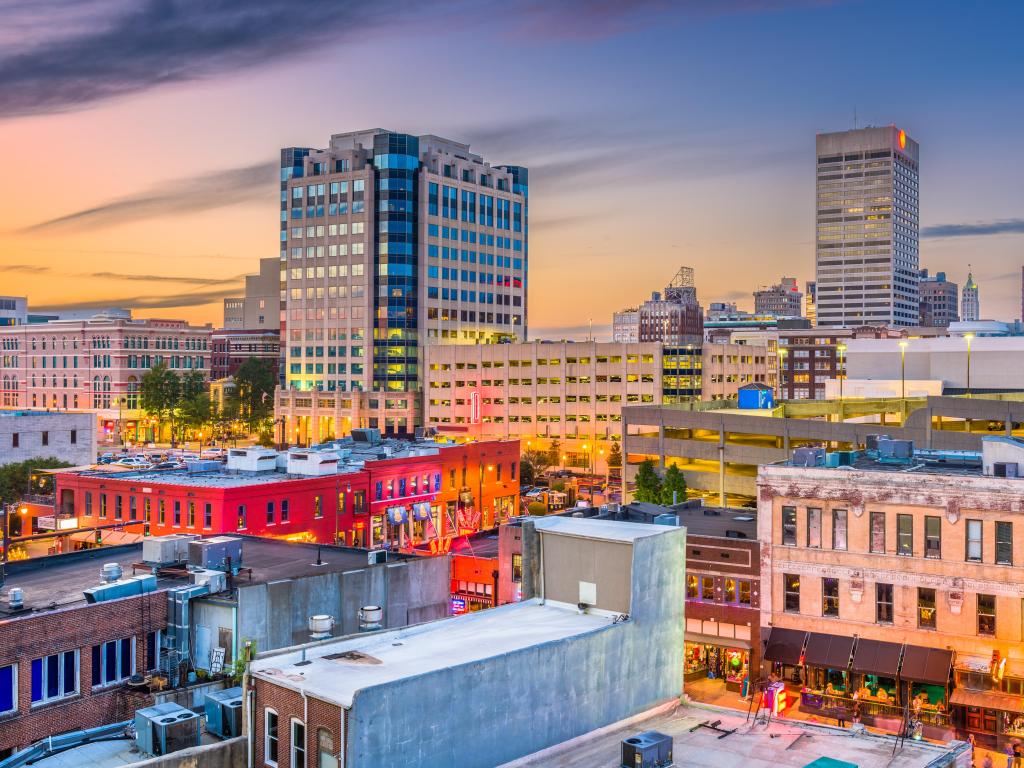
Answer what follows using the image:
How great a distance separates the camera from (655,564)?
97.5ft

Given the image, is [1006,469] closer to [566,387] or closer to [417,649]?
[417,649]

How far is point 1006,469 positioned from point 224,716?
38077 millimetres

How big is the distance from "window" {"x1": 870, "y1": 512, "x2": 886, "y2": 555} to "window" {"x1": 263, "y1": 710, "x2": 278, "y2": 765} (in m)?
36.4

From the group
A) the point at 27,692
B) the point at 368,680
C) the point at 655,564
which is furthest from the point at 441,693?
the point at 27,692

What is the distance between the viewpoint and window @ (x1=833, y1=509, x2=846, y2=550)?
52.6 meters

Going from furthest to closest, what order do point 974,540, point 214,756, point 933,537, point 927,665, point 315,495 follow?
point 315,495, point 933,537, point 974,540, point 927,665, point 214,756

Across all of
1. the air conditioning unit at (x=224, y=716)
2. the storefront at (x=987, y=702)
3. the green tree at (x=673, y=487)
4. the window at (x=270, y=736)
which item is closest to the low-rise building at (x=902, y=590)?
the storefront at (x=987, y=702)

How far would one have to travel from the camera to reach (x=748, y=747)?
26.9 metres

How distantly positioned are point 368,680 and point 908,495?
35320 millimetres

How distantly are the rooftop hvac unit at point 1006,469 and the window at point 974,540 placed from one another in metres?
2.51

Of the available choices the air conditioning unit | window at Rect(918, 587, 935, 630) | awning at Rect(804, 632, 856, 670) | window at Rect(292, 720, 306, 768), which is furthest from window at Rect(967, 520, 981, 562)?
window at Rect(292, 720, 306, 768)

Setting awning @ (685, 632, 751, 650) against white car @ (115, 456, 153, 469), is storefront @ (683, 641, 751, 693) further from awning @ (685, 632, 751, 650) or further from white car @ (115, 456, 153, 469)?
white car @ (115, 456, 153, 469)

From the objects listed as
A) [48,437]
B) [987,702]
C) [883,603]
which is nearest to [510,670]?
[987,702]

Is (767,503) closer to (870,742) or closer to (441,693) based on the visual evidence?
(870,742)
